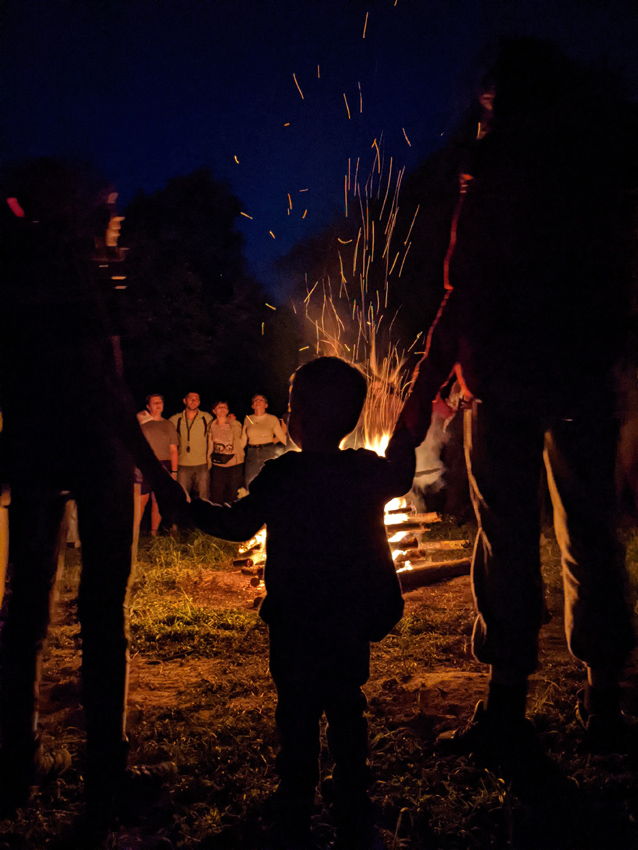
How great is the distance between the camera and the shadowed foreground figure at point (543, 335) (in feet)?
8.94

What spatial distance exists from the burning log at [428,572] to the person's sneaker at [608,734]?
303 centimetres

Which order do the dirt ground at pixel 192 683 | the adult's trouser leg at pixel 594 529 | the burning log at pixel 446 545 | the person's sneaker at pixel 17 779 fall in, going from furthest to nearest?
the burning log at pixel 446 545
the dirt ground at pixel 192 683
the adult's trouser leg at pixel 594 529
the person's sneaker at pixel 17 779

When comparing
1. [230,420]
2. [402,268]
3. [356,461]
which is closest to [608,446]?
[356,461]

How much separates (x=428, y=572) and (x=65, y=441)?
4641mm

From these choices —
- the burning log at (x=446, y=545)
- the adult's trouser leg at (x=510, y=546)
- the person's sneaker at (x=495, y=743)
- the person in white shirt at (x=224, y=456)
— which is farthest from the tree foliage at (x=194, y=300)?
the person's sneaker at (x=495, y=743)

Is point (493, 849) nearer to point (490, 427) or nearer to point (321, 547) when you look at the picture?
point (321, 547)

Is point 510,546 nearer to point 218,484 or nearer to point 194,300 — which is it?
point 218,484

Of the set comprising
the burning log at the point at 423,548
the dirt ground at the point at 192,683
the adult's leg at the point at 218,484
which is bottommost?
the dirt ground at the point at 192,683

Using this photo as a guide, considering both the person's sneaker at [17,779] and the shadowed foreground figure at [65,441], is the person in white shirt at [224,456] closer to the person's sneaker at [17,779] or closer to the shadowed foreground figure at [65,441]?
the person's sneaker at [17,779]

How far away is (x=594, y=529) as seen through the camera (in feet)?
9.06

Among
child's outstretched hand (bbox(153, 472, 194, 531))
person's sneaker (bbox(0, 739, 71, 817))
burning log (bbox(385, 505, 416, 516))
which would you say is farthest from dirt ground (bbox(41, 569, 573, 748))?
burning log (bbox(385, 505, 416, 516))

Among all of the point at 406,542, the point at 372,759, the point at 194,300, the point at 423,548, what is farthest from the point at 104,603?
the point at 194,300

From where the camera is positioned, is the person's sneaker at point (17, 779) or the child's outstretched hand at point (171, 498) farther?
the person's sneaker at point (17, 779)

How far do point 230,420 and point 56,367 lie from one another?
6911mm
